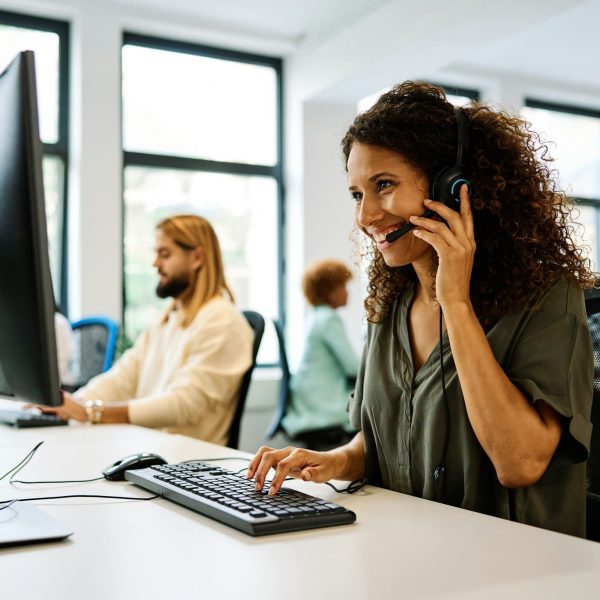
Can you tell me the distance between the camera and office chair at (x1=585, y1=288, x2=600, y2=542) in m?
1.25

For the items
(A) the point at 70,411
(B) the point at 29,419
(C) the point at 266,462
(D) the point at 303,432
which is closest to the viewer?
(C) the point at 266,462

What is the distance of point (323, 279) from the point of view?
4004 millimetres

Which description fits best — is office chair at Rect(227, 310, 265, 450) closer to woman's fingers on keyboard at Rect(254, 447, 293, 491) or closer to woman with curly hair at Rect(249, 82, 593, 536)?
woman with curly hair at Rect(249, 82, 593, 536)

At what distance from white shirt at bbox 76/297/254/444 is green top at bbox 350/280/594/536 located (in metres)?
1.07

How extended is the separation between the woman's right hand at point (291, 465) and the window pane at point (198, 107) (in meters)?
3.99

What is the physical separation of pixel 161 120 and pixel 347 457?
4.05 m

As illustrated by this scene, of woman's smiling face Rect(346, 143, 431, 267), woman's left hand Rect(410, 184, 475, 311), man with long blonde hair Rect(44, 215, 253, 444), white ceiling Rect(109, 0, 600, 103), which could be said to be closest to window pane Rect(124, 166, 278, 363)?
white ceiling Rect(109, 0, 600, 103)

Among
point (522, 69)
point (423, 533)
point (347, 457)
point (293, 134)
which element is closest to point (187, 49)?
point (293, 134)

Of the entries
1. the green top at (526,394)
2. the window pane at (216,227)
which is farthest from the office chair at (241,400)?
the window pane at (216,227)

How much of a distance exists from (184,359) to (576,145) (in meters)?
4.79

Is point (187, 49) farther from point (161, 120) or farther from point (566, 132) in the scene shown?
point (566, 132)

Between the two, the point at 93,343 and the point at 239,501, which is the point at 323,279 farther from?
the point at 239,501

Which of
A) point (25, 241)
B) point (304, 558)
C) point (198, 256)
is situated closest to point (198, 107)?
point (198, 256)

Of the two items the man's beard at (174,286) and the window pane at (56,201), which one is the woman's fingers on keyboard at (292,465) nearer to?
the man's beard at (174,286)
